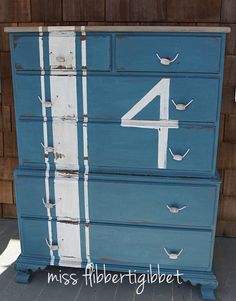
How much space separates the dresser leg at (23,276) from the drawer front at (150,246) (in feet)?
1.34

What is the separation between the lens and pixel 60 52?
1.79 meters

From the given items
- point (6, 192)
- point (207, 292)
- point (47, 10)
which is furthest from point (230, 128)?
point (6, 192)

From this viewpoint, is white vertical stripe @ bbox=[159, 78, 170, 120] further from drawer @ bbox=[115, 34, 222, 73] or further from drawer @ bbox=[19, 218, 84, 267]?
drawer @ bbox=[19, 218, 84, 267]

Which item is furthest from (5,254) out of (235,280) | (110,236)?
(235,280)

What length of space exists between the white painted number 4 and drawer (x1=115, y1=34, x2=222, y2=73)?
9cm

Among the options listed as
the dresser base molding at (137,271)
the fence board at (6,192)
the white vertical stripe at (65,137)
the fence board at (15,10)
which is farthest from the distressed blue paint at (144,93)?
the fence board at (6,192)

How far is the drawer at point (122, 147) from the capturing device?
1.83 metres

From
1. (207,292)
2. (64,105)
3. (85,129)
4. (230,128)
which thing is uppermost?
(64,105)

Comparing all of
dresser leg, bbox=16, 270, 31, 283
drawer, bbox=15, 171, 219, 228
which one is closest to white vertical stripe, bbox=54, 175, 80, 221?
drawer, bbox=15, 171, 219, 228

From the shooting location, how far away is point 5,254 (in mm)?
2379

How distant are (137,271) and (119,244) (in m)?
0.18

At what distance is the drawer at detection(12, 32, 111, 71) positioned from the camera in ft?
5.80

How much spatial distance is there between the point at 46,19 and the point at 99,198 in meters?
1.25

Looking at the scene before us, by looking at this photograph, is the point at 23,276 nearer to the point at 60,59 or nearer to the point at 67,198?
the point at 67,198
